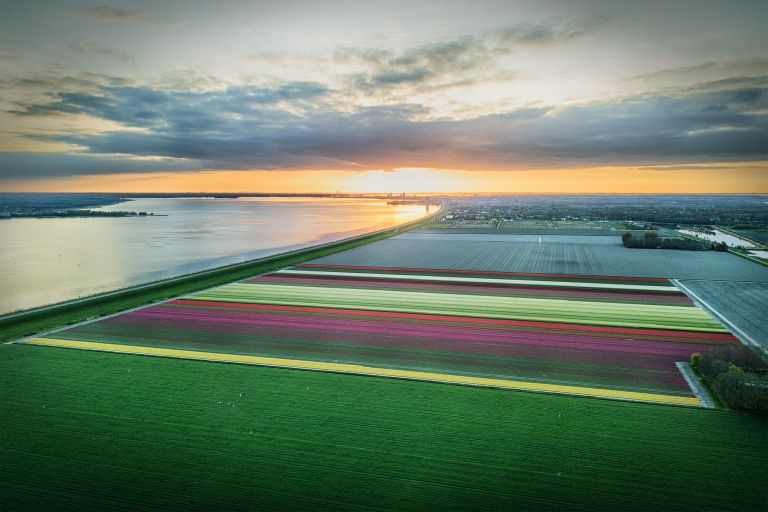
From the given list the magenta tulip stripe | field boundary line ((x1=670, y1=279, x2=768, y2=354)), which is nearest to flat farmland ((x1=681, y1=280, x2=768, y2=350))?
field boundary line ((x1=670, y1=279, x2=768, y2=354))

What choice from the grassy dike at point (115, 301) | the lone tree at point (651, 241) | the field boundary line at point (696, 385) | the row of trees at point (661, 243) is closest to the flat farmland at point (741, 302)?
the field boundary line at point (696, 385)

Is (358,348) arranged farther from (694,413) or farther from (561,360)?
(694,413)

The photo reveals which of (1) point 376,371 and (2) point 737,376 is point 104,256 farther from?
(2) point 737,376

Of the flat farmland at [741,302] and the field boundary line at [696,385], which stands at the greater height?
the field boundary line at [696,385]

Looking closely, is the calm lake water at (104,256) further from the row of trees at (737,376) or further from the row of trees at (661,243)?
the row of trees at (661,243)

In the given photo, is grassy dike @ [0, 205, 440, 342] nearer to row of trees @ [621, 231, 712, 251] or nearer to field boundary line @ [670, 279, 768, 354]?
field boundary line @ [670, 279, 768, 354]
